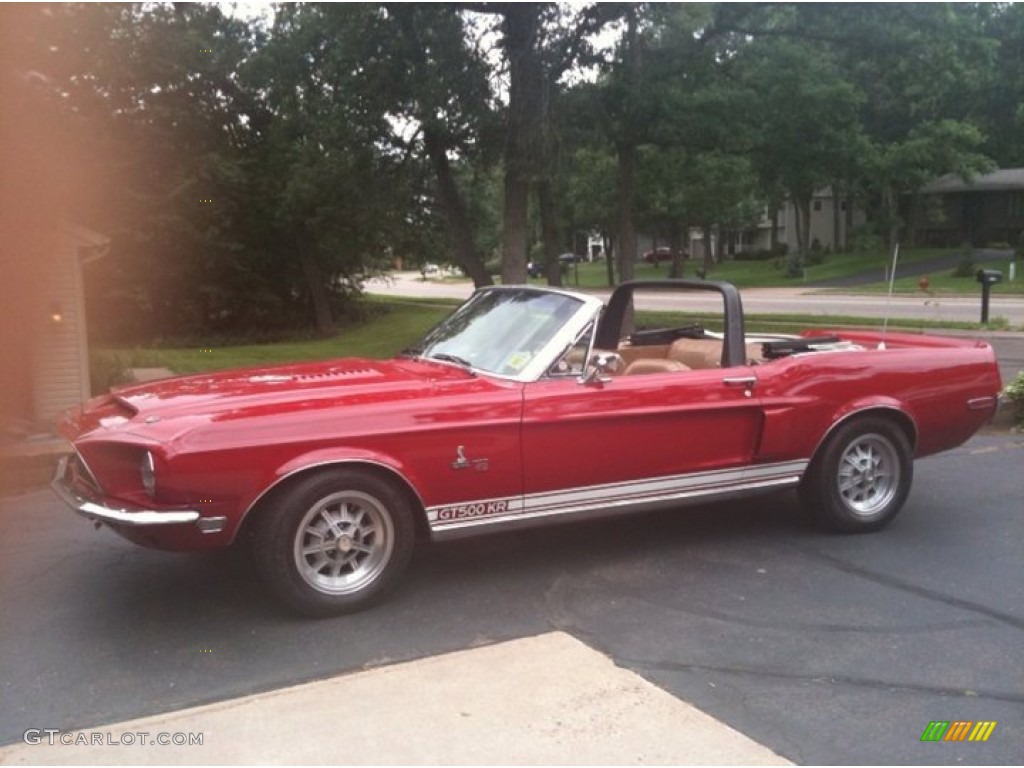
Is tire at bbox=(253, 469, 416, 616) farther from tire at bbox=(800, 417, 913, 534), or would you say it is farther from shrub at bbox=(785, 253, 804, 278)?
shrub at bbox=(785, 253, 804, 278)

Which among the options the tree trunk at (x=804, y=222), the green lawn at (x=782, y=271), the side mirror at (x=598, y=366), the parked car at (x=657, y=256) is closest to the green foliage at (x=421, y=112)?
the side mirror at (x=598, y=366)

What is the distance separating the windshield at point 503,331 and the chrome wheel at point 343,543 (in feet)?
3.45

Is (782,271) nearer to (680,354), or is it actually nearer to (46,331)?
(46,331)

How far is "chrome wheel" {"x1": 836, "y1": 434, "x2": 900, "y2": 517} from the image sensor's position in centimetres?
575

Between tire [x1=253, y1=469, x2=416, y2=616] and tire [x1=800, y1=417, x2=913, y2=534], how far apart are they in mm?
2533

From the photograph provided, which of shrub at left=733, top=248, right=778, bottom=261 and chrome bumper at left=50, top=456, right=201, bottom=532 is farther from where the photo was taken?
shrub at left=733, top=248, right=778, bottom=261

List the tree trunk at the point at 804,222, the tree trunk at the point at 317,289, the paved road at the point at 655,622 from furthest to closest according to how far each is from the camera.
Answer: the tree trunk at the point at 804,222, the tree trunk at the point at 317,289, the paved road at the point at 655,622

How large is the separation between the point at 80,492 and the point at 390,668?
1739 mm

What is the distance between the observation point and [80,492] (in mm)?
4480

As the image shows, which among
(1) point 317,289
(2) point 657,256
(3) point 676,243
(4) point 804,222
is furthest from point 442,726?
(2) point 657,256

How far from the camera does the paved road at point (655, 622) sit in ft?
11.7

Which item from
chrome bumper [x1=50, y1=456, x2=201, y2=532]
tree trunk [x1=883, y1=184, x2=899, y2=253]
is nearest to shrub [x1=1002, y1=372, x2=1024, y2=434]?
chrome bumper [x1=50, y1=456, x2=201, y2=532]

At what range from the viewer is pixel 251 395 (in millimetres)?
4605

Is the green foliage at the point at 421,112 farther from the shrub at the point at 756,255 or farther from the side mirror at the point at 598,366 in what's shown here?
the shrub at the point at 756,255
